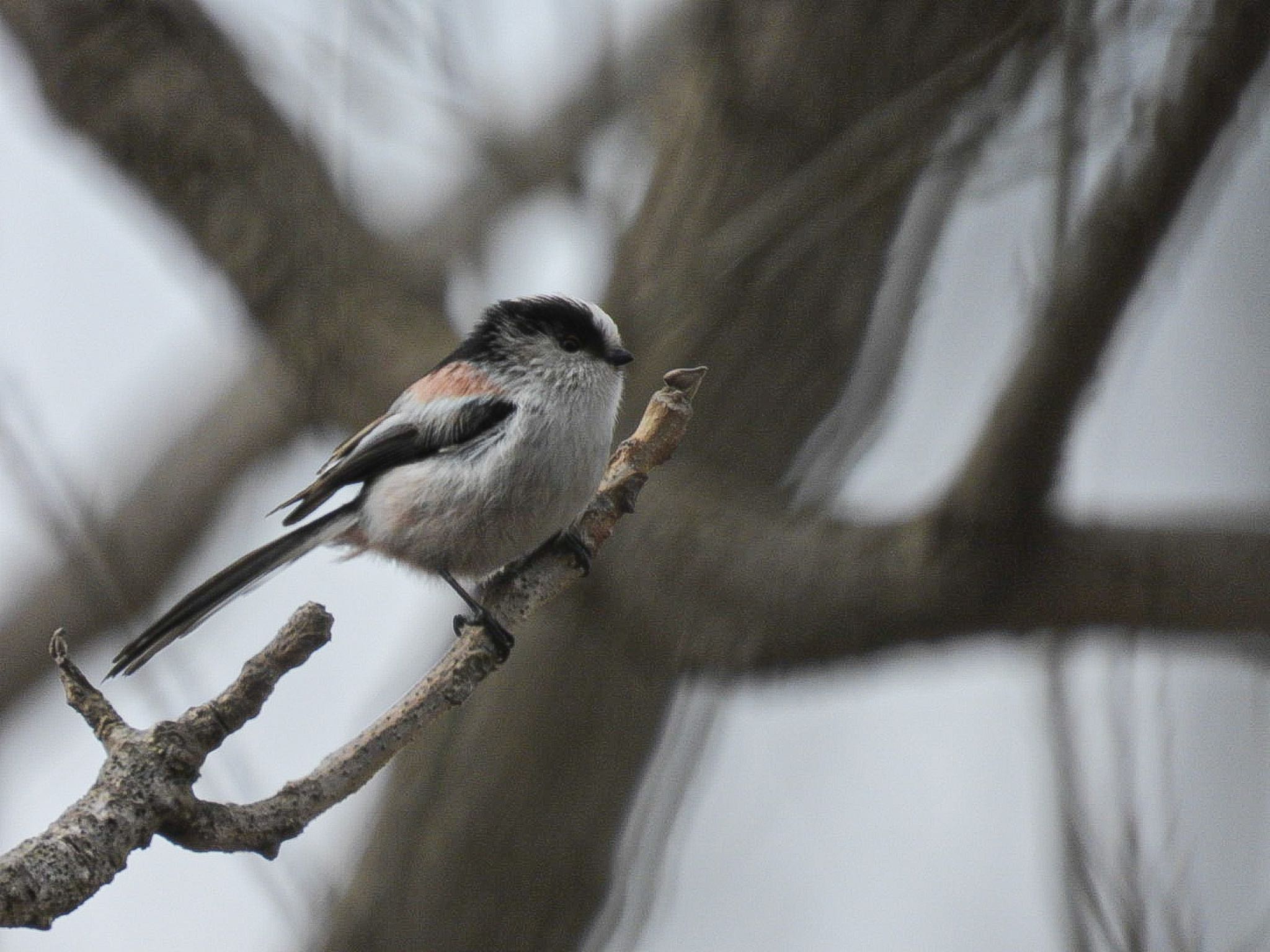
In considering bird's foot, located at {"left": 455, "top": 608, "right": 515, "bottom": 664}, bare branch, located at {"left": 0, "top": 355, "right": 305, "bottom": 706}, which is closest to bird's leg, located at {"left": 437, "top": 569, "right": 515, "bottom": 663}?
bird's foot, located at {"left": 455, "top": 608, "right": 515, "bottom": 664}

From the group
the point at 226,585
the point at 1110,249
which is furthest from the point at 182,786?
the point at 1110,249

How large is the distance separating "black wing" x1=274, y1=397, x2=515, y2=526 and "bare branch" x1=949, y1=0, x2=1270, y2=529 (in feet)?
4.10

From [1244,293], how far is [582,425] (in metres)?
1.68

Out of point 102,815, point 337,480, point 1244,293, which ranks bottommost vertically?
point 1244,293

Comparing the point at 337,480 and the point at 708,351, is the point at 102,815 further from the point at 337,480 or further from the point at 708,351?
the point at 708,351

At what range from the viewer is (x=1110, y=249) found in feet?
8.96

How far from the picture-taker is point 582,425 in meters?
2.95

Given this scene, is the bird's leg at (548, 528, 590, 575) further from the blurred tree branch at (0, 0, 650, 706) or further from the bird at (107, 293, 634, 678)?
the blurred tree branch at (0, 0, 650, 706)

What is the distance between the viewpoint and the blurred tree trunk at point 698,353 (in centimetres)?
333

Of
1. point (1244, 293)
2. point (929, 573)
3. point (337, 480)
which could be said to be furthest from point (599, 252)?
point (1244, 293)

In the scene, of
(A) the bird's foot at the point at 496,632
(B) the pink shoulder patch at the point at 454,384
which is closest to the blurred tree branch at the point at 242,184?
(B) the pink shoulder patch at the point at 454,384

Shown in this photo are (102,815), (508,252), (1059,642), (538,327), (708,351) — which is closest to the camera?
(102,815)

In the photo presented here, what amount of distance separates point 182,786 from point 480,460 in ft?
4.77

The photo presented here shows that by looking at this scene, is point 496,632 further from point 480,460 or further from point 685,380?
point 480,460
